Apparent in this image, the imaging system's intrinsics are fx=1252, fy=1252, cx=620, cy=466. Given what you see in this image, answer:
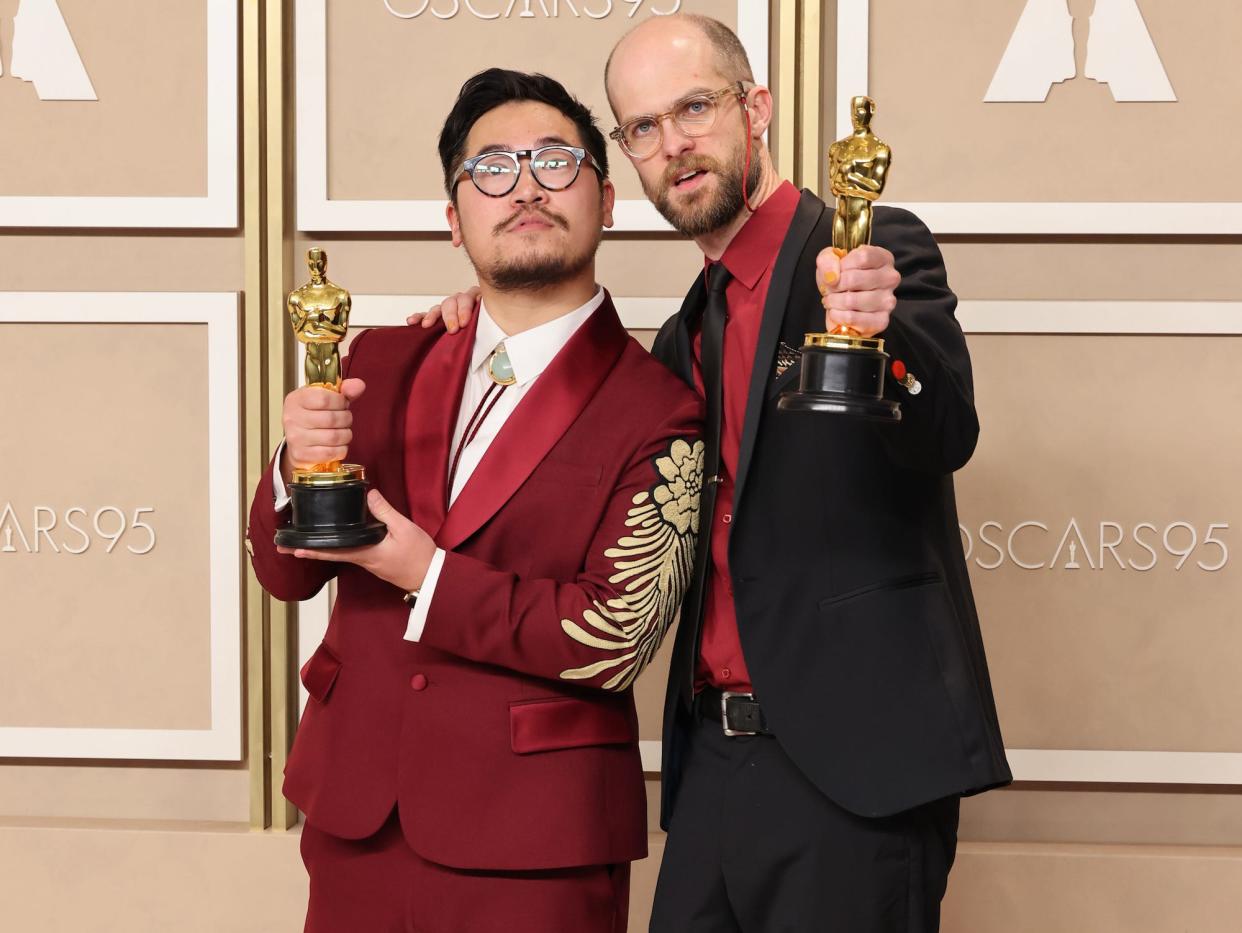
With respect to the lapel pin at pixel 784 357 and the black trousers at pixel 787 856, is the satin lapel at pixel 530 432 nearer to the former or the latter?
the lapel pin at pixel 784 357

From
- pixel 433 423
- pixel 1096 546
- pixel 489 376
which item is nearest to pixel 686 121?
pixel 489 376

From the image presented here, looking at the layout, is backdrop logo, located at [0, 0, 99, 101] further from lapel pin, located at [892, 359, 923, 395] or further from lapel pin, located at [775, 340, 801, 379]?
lapel pin, located at [892, 359, 923, 395]

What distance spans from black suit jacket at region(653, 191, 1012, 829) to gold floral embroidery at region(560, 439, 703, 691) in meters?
0.08

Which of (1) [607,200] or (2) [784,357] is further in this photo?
(1) [607,200]

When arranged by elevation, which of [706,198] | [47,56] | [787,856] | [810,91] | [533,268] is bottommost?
[787,856]

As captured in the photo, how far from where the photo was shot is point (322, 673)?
5.90ft

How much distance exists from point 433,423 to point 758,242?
55 centimetres

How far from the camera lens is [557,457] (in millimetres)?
1737

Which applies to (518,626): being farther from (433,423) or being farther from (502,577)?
(433,423)

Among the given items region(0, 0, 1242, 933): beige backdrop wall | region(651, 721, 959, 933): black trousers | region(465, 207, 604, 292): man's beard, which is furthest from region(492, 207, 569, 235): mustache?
region(0, 0, 1242, 933): beige backdrop wall

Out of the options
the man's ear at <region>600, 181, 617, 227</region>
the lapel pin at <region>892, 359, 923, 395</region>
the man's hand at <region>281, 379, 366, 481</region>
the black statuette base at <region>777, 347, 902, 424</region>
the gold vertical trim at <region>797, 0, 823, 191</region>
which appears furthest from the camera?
the gold vertical trim at <region>797, 0, 823, 191</region>

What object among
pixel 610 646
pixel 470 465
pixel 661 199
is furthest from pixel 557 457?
pixel 661 199

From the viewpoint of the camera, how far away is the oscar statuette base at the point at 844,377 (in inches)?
54.1

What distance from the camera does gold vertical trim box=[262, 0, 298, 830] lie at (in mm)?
2838
